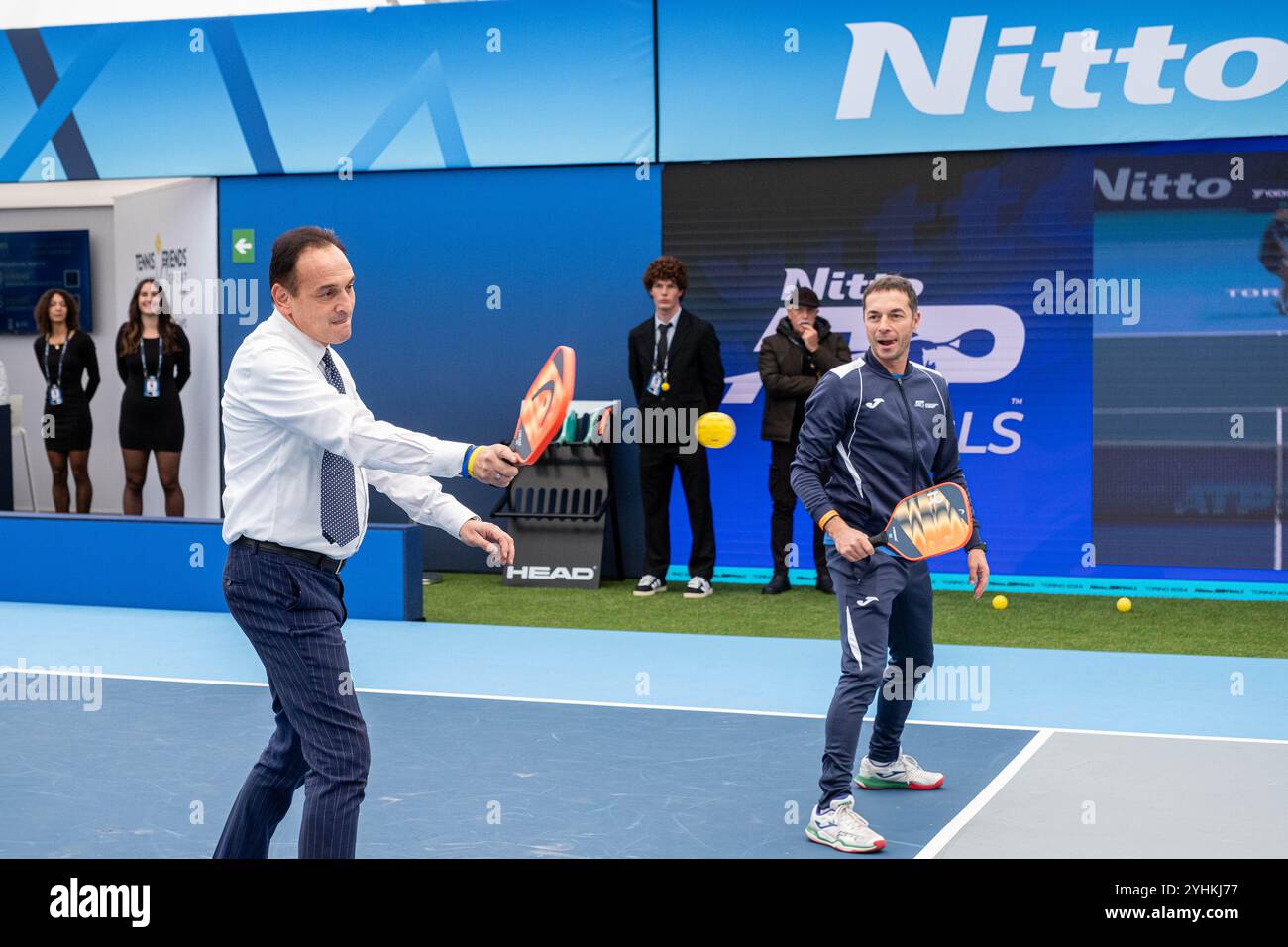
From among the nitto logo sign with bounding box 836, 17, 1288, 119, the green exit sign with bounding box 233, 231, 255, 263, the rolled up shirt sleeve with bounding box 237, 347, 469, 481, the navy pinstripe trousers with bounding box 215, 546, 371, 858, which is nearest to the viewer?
the rolled up shirt sleeve with bounding box 237, 347, 469, 481

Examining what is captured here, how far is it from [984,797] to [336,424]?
3.32m

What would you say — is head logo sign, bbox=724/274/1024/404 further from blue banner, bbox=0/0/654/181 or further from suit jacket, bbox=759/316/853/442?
blue banner, bbox=0/0/654/181

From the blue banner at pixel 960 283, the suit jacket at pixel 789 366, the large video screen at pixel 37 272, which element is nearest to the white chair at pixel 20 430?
the large video screen at pixel 37 272

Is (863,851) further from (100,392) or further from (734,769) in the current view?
(100,392)

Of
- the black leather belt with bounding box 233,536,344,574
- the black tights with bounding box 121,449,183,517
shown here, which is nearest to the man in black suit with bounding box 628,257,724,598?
the black tights with bounding box 121,449,183,517

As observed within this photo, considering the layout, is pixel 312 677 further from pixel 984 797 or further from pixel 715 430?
pixel 715 430

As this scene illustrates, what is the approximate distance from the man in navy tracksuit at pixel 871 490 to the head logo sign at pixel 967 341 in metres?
6.17

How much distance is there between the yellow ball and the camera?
11.5 metres

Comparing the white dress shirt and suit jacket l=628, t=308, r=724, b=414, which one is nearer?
the white dress shirt

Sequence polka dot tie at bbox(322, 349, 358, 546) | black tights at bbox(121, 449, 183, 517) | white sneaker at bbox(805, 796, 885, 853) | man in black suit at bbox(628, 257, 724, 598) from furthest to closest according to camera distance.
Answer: black tights at bbox(121, 449, 183, 517), man in black suit at bbox(628, 257, 724, 598), white sneaker at bbox(805, 796, 885, 853), polka dot tie at bbox(322, 349, 358, 546)

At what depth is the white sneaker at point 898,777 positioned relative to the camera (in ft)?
20.9

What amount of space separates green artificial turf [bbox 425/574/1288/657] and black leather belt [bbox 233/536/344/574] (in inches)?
242

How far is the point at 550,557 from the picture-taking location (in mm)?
12531
